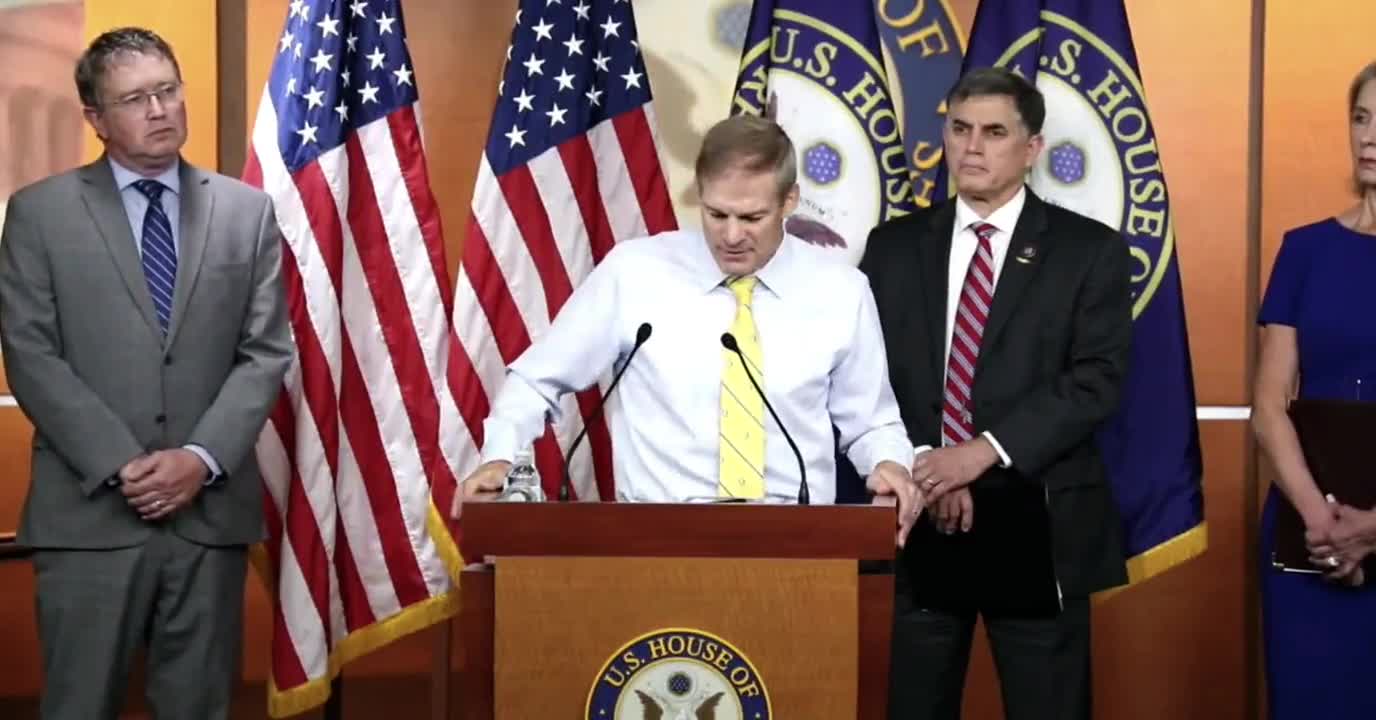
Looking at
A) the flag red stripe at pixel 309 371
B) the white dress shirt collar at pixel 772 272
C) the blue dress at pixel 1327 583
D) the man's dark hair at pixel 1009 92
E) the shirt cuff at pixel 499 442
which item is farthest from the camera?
the flag red stripe at pixel 309 371

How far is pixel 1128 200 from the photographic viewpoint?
13.0 feet

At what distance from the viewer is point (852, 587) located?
7.72ft

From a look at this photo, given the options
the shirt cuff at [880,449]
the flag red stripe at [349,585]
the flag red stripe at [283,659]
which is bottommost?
Answer: the flag red stripe at [283,659]

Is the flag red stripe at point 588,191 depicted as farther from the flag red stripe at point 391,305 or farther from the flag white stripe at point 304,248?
the flag white stripe at point 304,248

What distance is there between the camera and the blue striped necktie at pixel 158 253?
3359 millimetres

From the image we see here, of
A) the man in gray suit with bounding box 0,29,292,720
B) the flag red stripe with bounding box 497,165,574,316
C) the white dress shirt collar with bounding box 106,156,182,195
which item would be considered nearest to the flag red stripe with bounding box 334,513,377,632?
the man in gray suit with bounding box 0,29,292,720

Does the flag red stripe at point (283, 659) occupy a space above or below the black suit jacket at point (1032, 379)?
below

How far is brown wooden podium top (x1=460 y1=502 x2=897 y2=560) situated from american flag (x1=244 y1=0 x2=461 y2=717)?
4.81 feet

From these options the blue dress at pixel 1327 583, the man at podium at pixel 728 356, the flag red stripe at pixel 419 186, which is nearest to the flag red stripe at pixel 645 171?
the flag red stripe at pixel 419 186

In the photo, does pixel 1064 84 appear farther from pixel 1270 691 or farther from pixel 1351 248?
pixel 1270 691

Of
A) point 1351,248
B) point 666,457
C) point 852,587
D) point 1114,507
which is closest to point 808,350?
point 666,457

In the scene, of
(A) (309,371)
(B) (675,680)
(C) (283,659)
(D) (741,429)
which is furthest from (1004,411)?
(C) (283,659)

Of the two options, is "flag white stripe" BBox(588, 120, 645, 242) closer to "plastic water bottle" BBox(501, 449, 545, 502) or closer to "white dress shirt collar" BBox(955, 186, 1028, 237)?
"white dress shirt collar" BBox(955, 186, 1028, 237)

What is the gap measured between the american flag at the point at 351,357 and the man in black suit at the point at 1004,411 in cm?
102
